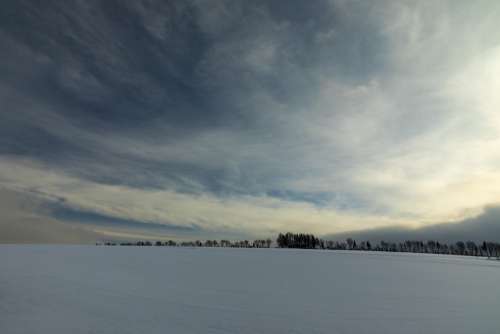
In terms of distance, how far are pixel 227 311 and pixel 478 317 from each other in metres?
15.3

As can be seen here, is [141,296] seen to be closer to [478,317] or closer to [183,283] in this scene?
[183,283]

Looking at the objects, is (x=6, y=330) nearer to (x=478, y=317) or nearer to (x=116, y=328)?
(x=116, y=328)

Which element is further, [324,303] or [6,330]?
[324,303]

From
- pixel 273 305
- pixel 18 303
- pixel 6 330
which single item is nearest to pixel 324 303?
pixel 273 305

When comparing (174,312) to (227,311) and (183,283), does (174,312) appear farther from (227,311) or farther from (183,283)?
(183,283)

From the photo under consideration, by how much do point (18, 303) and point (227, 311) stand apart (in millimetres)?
13550

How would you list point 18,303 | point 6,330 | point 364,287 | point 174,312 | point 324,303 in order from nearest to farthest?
point 6,330 → point 174,312 → point 18,303 → point 324,303 → point 364,287

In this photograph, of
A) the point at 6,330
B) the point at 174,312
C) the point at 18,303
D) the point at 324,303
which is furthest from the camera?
the point at 324,303

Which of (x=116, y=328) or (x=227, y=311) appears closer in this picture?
(x=116, y=328)

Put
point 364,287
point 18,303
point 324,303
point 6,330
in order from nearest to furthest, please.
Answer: point 6,330, point 18,303, point 324,303, point 364,287

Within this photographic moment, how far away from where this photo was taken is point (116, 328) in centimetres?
1283

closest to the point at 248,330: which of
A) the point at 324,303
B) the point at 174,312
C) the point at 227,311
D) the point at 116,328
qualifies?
the point at 227,311

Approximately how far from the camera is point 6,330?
41.4 ft

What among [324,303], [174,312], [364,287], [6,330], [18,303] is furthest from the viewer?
[364,287]
